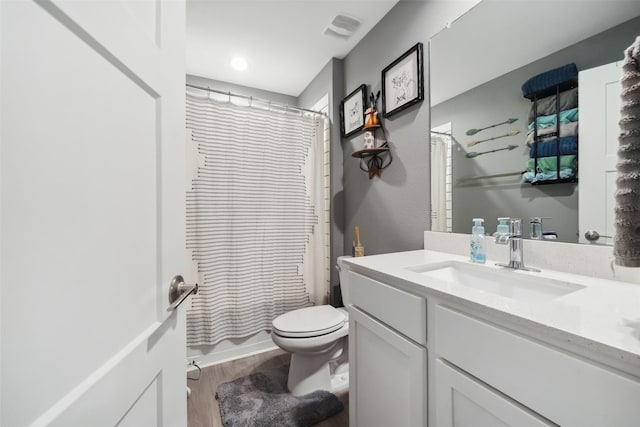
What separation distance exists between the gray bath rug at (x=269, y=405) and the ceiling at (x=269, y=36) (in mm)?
2421

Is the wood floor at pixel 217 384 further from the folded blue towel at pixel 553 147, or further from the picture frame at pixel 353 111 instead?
the picture frame at pixel 353 111

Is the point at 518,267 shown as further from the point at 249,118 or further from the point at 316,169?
the point at 249,118

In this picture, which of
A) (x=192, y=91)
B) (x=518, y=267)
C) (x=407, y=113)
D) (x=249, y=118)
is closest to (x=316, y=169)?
(x=249, y=118)

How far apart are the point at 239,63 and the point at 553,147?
7.64 ft

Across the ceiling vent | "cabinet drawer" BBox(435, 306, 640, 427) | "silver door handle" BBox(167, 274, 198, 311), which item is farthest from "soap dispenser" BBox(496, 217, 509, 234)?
the ceiling vent

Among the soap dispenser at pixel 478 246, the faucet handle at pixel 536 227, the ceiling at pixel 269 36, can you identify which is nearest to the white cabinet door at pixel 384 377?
the soap dispenser at pixel 478 246

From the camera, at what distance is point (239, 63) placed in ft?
7.48

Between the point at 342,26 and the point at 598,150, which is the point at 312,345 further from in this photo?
the point at 342,26

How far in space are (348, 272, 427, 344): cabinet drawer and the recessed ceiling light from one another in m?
2.10

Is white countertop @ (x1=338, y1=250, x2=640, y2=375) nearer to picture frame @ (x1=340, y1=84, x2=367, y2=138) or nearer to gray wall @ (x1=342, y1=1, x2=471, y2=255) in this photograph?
gray wall @ (x1=342, y1=1, x2=471, y2=255)

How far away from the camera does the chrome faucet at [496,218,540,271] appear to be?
96cm

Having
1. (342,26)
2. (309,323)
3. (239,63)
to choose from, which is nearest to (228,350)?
(309,323)

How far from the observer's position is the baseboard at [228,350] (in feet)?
6.15

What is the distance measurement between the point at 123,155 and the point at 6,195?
0.73 ft
